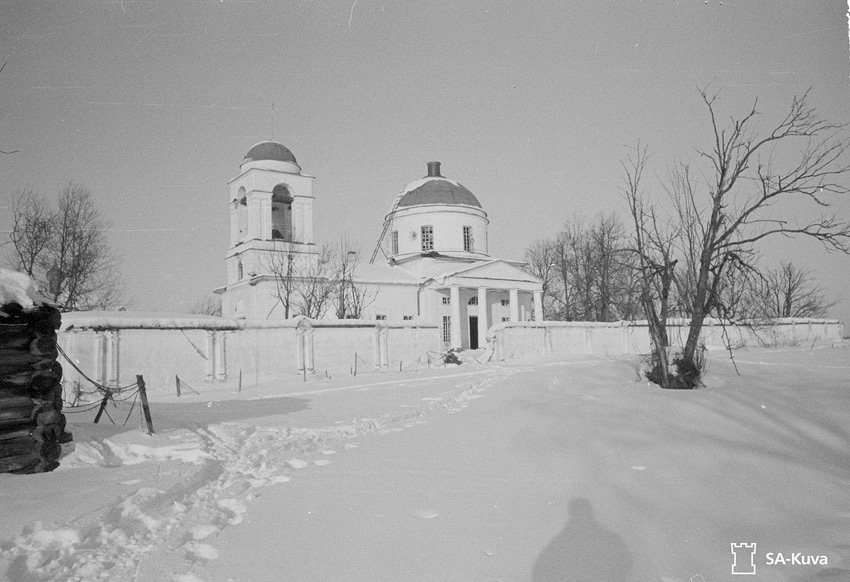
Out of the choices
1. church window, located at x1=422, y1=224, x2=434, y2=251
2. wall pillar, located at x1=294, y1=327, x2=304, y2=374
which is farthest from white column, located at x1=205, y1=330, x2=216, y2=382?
church window, located at x1=422, y1=224, x2=434, y2=251

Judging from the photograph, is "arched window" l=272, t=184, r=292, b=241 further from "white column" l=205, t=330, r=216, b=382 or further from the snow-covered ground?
the snow-covered ground

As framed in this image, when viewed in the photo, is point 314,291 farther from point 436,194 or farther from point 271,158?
point 436,194

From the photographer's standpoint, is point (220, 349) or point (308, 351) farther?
point (308, 351)

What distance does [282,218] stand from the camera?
1453 inches

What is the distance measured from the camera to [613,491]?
5.88 meters

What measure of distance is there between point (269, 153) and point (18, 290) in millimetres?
29249

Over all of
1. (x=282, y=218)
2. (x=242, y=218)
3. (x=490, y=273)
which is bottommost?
(x=490, y=273)

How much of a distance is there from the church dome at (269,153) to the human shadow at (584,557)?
3236 cm

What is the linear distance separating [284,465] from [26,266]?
22099 mm

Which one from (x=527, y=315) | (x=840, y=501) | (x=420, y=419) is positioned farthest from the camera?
(x=527, y=315)

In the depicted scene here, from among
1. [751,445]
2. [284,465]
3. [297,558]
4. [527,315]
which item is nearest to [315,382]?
[284,465]

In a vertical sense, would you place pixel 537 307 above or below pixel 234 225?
below

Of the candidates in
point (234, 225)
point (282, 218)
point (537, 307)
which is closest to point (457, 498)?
point (282, 218)

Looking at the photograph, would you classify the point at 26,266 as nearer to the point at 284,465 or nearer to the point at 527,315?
the point at 284,465
